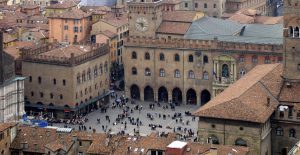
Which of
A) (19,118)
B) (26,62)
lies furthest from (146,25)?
(19,118)

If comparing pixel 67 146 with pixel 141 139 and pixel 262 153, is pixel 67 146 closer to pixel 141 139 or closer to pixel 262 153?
pixel 141 139

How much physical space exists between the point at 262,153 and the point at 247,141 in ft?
7.19

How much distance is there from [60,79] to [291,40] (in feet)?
126

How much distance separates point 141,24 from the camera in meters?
131

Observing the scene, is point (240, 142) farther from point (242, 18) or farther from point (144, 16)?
point (242, 18)

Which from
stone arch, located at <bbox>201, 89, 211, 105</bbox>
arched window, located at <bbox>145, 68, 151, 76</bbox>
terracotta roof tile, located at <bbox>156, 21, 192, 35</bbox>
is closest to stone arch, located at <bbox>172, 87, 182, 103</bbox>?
stone arch, located at <bbox>201, 89, 211, 105</bbox>

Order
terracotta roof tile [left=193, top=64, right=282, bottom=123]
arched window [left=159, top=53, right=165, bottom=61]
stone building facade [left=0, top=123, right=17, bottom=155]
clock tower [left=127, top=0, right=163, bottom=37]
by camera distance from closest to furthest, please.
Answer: stone building facade [left=0, top=123, right=17, bottom=155]
terracotta roof tile [left=193, top=64, right=282, bottom=123]
arched window [left=159, top=53, right=165, bottom=61]
clock tower [left=127, top=0, right=163, bottom=37]

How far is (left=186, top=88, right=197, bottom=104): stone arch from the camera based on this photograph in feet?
415

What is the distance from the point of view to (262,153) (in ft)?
284

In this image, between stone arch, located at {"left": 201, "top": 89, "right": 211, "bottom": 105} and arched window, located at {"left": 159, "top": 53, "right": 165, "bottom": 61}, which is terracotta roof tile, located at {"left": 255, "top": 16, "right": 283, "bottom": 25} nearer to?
stone arch, located at {"left": 201, "top": 89, "right": 211, "bottom": 105}

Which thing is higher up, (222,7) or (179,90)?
(222,7)

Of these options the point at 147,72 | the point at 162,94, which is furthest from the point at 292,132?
the point at 147,72

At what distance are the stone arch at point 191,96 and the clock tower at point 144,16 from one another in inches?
421

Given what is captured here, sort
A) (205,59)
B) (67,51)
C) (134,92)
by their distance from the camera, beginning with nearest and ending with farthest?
(67,51) < (205,59) < (134,92)
